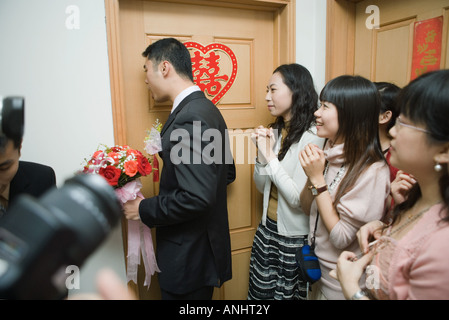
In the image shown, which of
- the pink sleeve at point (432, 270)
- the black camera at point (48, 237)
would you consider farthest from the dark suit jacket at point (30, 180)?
the pink sleeve at point (432, 270)

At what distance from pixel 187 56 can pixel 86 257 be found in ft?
3.87

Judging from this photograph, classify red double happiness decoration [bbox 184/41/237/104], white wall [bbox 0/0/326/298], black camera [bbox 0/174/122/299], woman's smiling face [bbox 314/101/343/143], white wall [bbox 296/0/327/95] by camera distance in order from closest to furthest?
1. black camera [bbox 0/174/122/299]
2. woman's smiling face [bbox 314/101/343/143]
3. white wall [bbox 0/0/326/298]
4. red double happiness decoration [bbox 184/41/237/104]
5. white wall [bbox 296/0/327/95]

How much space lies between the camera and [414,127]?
0.74m

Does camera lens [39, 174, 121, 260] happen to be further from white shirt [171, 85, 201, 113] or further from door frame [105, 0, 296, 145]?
door frame [105, 0, 296, 145]

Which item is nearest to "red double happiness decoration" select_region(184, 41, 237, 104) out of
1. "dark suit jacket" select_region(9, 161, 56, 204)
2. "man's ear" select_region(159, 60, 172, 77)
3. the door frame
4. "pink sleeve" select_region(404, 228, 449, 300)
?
the door frame

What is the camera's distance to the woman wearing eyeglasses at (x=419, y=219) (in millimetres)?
653

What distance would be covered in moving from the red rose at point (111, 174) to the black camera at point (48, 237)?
875 mm

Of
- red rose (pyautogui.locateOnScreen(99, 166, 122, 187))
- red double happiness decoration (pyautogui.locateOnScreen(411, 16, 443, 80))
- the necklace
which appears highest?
red double happiness decoration (pyautogui.locateOnScreen(411, 16, 443, 80))

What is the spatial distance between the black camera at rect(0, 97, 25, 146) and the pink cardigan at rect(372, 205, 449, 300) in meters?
0.91

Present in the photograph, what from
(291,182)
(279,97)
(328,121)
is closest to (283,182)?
(291,182)

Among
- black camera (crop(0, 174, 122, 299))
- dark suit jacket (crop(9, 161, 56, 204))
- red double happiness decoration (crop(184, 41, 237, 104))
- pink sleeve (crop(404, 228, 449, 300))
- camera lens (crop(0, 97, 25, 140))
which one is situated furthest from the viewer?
red double happiness decoration (crop(184, 41, 237, 104))

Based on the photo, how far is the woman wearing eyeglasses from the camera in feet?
2.14
